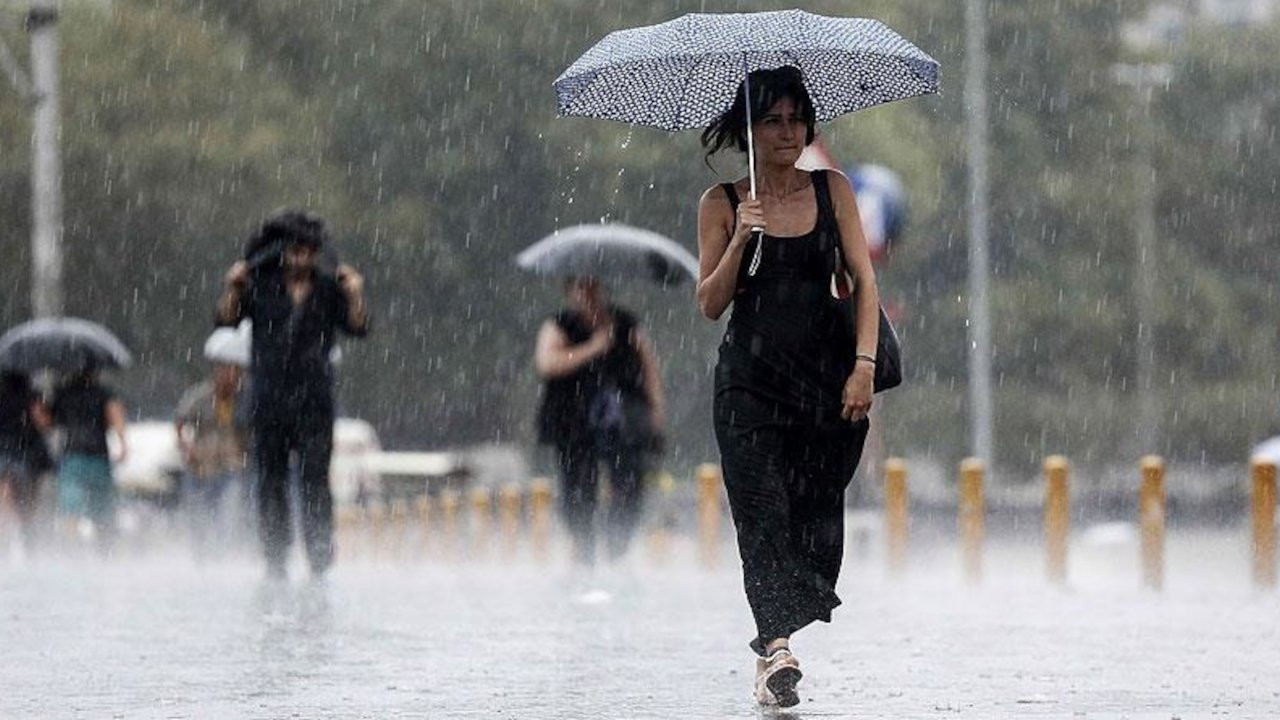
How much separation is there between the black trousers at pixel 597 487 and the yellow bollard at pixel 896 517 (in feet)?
13.4

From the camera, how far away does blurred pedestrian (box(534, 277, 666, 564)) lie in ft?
53.0

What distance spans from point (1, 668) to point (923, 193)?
43.0 meters

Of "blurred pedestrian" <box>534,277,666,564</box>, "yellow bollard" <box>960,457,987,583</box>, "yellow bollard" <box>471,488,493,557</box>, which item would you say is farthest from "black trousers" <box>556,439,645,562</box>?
"yellow bollard" <box>471,488,493,557</box>

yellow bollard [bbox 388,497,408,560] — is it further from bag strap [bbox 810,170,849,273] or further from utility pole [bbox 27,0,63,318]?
bag strap [bbox 810,170,849,273]

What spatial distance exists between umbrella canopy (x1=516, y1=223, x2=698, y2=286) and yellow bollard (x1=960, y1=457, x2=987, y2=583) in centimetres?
223

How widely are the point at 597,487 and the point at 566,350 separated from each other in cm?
71

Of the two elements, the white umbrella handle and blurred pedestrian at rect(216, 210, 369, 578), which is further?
blurred pedestrian at rect(216, 210, 369, 578)

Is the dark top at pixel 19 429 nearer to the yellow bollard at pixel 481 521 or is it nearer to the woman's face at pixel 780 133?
the yellow bollard at pixel 481 521

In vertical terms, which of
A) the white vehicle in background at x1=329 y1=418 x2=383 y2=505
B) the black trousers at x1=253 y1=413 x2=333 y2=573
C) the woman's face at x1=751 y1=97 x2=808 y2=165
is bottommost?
the white vehicle in background at x1=329 y1=418 x2=383 y2=505

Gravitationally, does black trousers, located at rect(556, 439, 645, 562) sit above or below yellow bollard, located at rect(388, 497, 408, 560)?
above

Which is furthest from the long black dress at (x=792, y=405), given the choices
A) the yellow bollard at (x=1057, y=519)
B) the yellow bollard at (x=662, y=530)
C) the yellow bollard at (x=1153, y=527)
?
the yellow bollard at (x=662, y=530)

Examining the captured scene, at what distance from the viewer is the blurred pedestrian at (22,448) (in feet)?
77.7

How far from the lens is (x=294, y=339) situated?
14422 millimetres

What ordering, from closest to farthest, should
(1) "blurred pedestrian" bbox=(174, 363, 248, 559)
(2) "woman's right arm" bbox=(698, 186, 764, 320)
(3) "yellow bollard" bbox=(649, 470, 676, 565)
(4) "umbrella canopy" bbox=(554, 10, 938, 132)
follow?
1. (2) "woman's right arm" bbox=(698, 186, 764, 320)
2. (4) "umbrella canopy" bbox=(554, 10, 938, 132)
3. (1) "blurred pedestrian" bbox=(174, 363, 248, 559)
4. (3) "yellow bollard" bbox=(649, 470, 676, 565)
